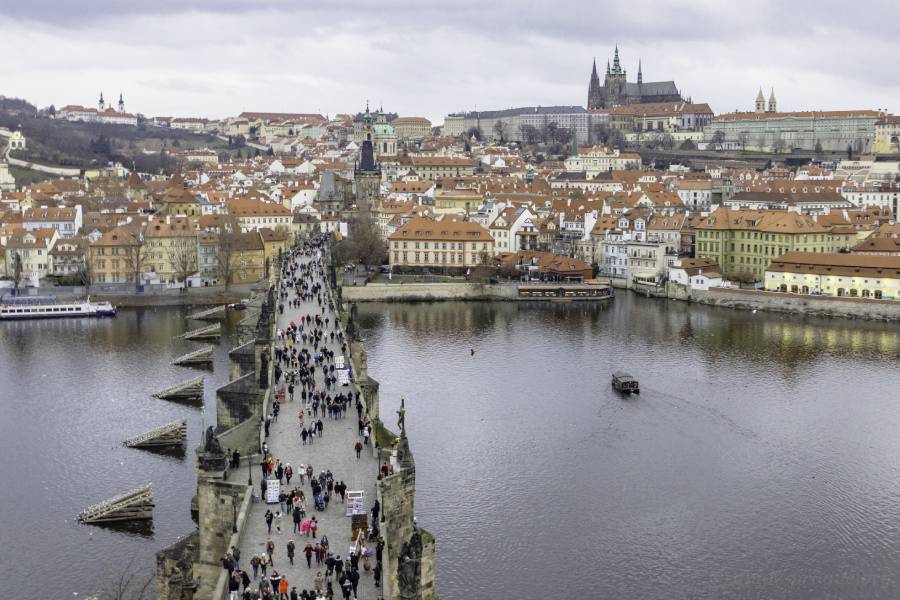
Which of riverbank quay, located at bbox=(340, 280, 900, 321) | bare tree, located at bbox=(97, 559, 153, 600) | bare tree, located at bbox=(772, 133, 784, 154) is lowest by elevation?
bare tree, located at bbox=(97, 559, 153, 600)

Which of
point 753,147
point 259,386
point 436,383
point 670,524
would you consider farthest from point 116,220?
point 753,147

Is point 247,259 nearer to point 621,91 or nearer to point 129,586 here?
point 129,586

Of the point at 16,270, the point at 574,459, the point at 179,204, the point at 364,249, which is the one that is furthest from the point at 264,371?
the point at 179,204

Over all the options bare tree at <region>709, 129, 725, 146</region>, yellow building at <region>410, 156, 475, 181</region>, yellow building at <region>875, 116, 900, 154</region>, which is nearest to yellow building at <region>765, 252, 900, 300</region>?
yellow building at <region>410, 156, 475, 181</region>

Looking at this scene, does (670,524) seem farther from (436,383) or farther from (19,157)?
(19,157)

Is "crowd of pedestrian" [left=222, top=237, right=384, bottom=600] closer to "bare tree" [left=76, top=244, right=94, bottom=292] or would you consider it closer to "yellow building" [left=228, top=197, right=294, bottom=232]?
"bare tree" [left=76, top=244, right=94, bottom=292]

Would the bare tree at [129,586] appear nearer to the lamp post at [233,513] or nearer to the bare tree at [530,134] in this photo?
the lamp post at [233,513]

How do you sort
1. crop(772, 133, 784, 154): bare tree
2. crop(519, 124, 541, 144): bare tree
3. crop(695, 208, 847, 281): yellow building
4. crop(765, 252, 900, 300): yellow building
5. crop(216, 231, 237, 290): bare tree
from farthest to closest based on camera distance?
crop(519, 124, 541, 144): bare tree < crop(772, 133, 784, 154): bare tree < crop(695, 208, 847, 281): yellow building < crop(216, 231, 237, 290): bare tree < crop(765, 252, 900, 300): yellow building
